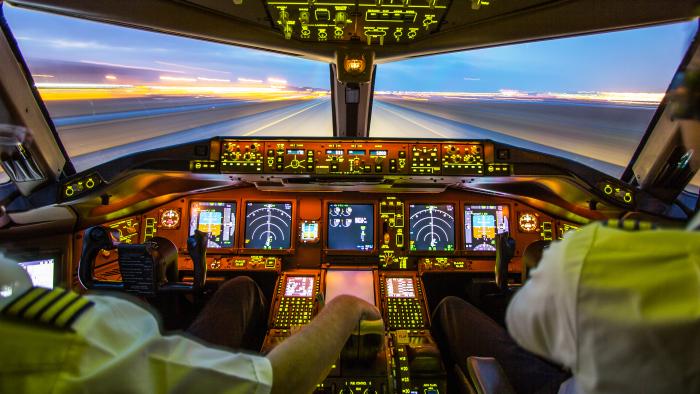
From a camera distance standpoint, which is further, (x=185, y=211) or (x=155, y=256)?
(x=185, y=211)

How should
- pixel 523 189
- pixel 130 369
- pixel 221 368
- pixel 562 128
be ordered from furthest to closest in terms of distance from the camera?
pixel 562 128
pixel 523 189
pixel 221 368
pixel 130 369

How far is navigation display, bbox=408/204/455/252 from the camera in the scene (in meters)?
3.40

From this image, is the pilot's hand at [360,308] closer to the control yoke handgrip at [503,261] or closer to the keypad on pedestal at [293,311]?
the control yoke handgrip at [503,261]

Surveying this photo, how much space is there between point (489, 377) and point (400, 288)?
1483 mm

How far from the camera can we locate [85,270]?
1.82 m

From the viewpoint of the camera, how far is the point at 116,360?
60 cm

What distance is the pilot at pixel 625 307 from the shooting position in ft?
2.06

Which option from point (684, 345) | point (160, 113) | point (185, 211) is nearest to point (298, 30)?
point (185, 211)

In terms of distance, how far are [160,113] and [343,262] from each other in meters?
6.83

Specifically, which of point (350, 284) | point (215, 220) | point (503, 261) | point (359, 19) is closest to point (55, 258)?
point (215, 220)

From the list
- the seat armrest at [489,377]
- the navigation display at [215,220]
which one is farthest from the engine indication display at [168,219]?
the seat armrest at [489,377]

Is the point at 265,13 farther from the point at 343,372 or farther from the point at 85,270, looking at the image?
the point at 343,372

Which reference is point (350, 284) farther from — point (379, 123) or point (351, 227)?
point (379, 123)

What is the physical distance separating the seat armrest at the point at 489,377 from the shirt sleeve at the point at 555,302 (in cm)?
111
